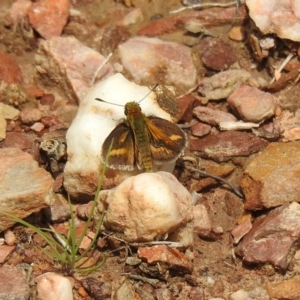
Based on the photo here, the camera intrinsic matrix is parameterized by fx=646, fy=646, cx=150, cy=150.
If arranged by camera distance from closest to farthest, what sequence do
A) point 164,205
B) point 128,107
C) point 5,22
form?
point 164,205
point 128,107
point 5,22

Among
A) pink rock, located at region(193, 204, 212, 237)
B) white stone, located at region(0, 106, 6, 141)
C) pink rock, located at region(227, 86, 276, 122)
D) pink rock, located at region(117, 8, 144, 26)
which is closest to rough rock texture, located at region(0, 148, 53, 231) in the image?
white stone, located at region(0, 106, 6, 141)

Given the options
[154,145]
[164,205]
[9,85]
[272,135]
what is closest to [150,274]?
[164,205]

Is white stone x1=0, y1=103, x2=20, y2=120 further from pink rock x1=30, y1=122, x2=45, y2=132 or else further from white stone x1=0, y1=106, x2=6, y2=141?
pink rock x1=30, y1=122, x2=45, y2=132

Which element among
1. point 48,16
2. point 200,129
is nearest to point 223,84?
point 200,129

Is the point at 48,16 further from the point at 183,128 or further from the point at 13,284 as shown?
the point at 13,284

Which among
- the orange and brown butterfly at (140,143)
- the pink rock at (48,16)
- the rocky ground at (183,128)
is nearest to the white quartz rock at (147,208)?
the rocky ground at (183,128)

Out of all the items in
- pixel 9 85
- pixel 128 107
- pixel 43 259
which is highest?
pixel 128 107

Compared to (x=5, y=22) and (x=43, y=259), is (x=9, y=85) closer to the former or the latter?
(x=5, y=22)
